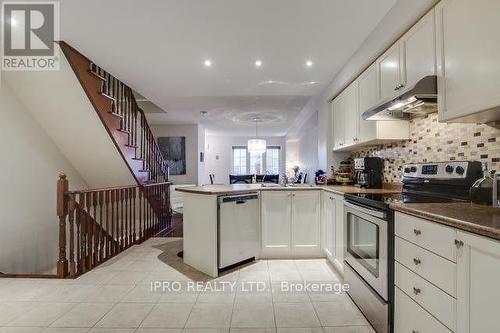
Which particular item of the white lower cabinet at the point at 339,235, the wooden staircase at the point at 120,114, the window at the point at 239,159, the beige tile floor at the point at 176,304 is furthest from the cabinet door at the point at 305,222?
the window at the point at 239,159

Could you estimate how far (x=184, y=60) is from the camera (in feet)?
9.64

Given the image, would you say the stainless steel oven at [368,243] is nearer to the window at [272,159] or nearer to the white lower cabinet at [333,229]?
the white lower cabinet at [333,229]

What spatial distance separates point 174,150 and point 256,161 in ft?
12.9

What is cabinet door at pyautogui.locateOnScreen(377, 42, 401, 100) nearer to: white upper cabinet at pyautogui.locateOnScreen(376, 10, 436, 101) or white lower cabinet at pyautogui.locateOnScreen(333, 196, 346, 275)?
white upper cabinet at pyautogui.locateOnScreen(376, 10, 436, 101)

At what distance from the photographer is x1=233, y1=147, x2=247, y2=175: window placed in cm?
1038

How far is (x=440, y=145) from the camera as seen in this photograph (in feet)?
6.70

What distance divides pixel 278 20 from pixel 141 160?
3.17 metres

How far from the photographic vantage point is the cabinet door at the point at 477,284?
36.3 inches

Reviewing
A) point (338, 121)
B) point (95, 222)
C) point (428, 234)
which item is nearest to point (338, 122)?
point (338, 121)

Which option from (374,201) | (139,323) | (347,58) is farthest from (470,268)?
(347,58)

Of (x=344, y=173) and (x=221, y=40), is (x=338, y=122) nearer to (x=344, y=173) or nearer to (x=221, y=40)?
(x=344, y=173)

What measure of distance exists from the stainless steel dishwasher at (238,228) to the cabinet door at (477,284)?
2022 millimetres

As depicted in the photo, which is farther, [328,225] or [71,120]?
[71,120]

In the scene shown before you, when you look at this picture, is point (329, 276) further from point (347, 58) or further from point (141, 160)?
point (141, 160)
